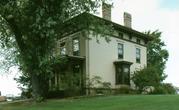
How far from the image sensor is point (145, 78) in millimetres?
38688

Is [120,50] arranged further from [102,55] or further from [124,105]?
[124,105]

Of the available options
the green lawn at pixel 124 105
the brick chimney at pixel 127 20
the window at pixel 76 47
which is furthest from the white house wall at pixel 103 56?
the green lawn at pixel 124 105

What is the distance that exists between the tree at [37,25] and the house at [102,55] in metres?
3.81

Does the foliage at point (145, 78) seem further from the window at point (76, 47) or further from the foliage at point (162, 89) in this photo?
A: the window at point (76, 47)

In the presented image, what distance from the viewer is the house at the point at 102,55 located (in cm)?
3547

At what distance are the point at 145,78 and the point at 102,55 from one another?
4813mm

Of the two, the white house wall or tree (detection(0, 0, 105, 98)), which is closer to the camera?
tree (detection(0, 0, 105, 98))

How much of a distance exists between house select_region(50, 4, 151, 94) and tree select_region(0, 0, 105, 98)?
381cm

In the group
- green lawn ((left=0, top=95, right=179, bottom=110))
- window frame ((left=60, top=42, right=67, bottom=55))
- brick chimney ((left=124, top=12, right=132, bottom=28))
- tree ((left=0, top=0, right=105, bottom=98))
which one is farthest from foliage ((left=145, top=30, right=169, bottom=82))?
green lawn ((left=0, top=95, right=179, bottom=110))

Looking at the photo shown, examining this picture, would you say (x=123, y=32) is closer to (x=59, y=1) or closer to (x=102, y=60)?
(x=102, y=60)

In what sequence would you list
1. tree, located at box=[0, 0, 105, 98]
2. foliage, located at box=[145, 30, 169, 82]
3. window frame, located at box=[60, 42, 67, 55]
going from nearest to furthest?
1. tree, located at box=[0, 0, 105, 98]
2. window frame, located at box=[60, 42, 67, 55]
3. foliage, located at box=[145, 30, 169, 82]

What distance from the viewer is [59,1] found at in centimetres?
2731

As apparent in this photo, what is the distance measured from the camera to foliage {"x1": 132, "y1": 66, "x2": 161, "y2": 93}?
38716mm

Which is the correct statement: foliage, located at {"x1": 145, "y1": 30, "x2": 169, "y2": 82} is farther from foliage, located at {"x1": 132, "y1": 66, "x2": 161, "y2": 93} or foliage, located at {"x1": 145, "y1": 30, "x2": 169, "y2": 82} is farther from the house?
foliage, located at {"x1": 132, "y1": 66, "x2": 161, "y2": 93}
